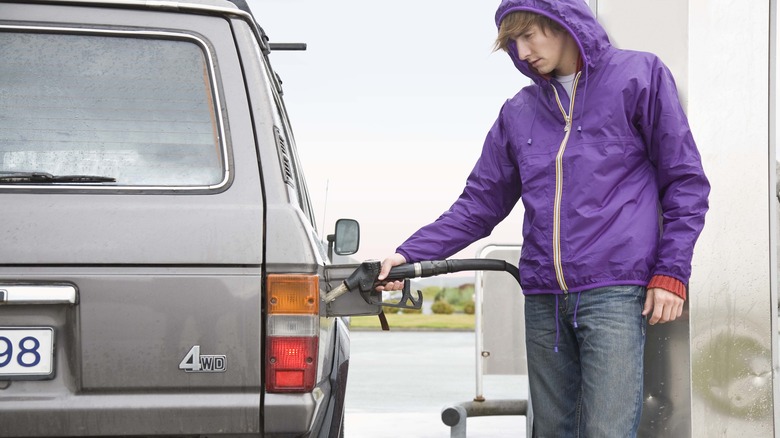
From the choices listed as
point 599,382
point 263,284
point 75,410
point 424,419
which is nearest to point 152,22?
point 263,284

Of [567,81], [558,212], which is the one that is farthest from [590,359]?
[567,81]

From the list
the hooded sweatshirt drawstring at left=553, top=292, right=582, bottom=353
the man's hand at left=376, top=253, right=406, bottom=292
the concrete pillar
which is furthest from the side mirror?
the hooded sweatshirt drawstring at left=553, top=292, right=582, bottom=353

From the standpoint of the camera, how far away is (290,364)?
2561 millimetres

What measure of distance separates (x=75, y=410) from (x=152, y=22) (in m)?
1.06

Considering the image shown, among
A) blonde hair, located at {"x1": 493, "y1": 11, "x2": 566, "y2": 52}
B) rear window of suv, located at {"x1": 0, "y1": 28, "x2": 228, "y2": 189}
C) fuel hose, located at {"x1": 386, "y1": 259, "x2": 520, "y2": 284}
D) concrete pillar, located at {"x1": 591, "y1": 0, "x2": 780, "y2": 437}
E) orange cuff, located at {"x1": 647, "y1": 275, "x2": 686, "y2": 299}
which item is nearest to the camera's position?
rear window of suv, located at {"x1": 0, "y1": 28, "x2": 228, "y2": 189}

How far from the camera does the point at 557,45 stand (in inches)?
117

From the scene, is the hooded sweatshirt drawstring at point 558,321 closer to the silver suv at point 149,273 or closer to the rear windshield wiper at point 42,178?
the silver suv at point 149,273

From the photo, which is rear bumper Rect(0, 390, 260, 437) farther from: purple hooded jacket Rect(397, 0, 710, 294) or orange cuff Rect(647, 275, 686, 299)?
orange cuff Rect(647, 275, 686, 299)

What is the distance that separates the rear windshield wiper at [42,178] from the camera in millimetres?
2604

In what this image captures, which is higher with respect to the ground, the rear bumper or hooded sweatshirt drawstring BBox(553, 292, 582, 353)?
hooded sweatshirt drawstring BBox(553, 292, 582, 353)

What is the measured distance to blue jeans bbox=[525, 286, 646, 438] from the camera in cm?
287

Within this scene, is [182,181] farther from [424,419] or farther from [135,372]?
[424,419]

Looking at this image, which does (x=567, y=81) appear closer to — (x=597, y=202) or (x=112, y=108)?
(x=597, y=202)

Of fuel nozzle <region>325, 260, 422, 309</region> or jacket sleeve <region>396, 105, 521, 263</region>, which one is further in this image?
jacket sleeve <region>396, 105, 521, 263</region>
